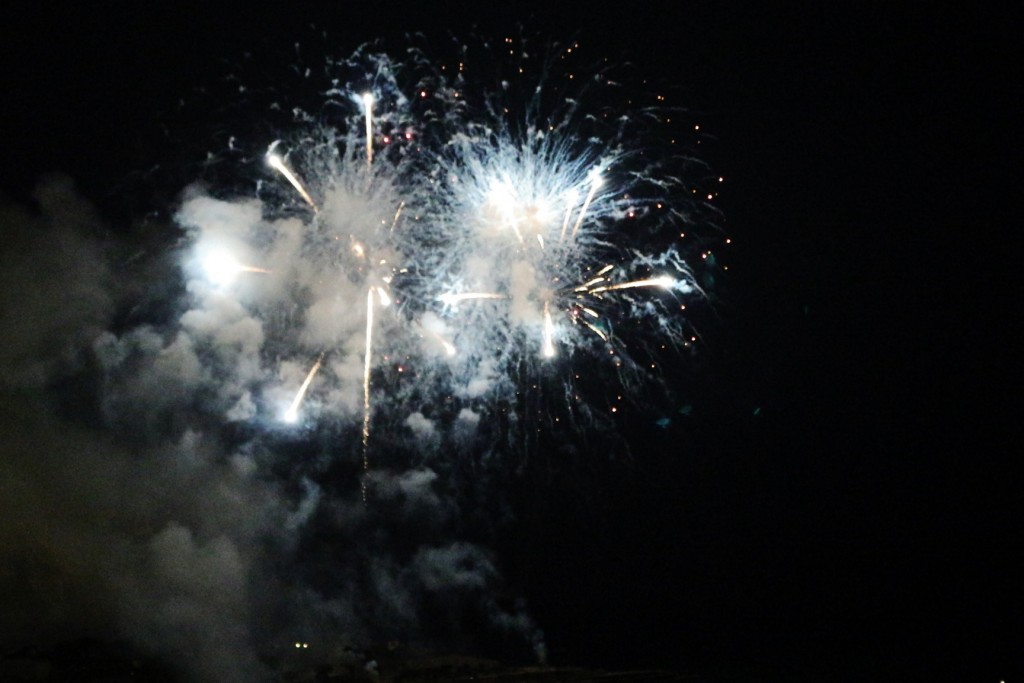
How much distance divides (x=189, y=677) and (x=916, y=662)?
1586 cm

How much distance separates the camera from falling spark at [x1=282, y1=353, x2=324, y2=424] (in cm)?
1063

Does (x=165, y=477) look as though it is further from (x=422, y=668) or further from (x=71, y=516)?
(x=422, y=668)

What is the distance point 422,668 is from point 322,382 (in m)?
7.48

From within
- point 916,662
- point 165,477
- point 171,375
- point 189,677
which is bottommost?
point 916,662

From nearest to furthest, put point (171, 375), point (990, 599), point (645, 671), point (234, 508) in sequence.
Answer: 1. point (171, 375)
2. point (234, 508)
3. point (645, 671)
4. point (990, 599)

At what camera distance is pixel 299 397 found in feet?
36.4

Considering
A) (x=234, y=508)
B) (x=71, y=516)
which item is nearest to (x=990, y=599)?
(x=234, y=508)

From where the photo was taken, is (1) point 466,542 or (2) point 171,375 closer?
(2) point 171,375

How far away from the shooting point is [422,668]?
1452cm

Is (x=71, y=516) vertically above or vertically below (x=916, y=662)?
above

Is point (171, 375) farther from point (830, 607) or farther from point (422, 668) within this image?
point (830, 607)

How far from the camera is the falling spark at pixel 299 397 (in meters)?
10.6

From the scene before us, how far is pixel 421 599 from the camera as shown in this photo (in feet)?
52.4

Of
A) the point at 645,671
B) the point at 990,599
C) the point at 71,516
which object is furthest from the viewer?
the point at 990,599
